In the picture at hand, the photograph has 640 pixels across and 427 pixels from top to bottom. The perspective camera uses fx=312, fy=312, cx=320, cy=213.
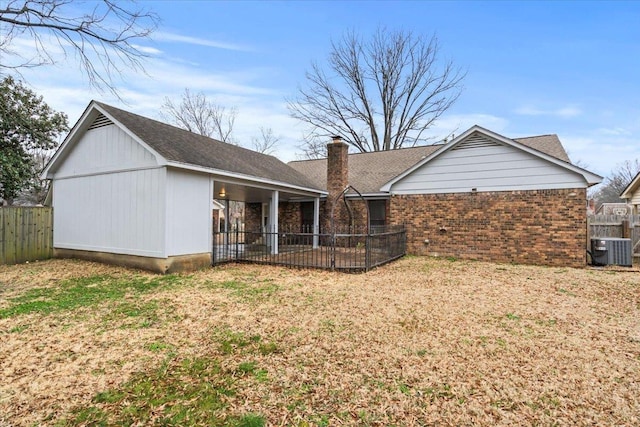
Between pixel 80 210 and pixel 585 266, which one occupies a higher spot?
pixel 80 210

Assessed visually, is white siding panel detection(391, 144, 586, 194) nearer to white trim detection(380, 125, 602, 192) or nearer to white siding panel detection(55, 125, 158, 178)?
white trim detection(380, 125, 602, 192)

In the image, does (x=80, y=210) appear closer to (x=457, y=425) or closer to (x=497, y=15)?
(x=457, y=425)

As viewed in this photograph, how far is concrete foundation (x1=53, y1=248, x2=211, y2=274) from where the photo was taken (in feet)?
27.0

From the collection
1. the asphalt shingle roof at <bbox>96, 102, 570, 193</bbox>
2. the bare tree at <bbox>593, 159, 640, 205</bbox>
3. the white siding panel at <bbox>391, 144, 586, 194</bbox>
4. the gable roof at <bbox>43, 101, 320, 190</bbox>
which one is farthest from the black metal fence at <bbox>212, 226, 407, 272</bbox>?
the bare tree at <bbox>593, 159, 640, 205</bbox>

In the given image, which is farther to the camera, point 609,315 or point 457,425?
point 609,315

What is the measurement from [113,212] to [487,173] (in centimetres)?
1227

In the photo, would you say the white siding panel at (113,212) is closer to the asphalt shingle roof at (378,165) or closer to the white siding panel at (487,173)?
the white siding panel at (487,173)

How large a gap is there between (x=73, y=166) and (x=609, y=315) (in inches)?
568

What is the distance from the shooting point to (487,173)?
436 inches

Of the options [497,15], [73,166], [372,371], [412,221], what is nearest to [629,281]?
[412,221]

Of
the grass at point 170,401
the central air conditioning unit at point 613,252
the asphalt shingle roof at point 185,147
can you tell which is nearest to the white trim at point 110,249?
the asphalt shingle roof at point 185,147

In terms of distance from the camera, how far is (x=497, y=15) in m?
12.4

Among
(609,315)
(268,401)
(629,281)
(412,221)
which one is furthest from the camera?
(412,221)

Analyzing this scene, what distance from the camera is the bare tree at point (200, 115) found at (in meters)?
30.0
